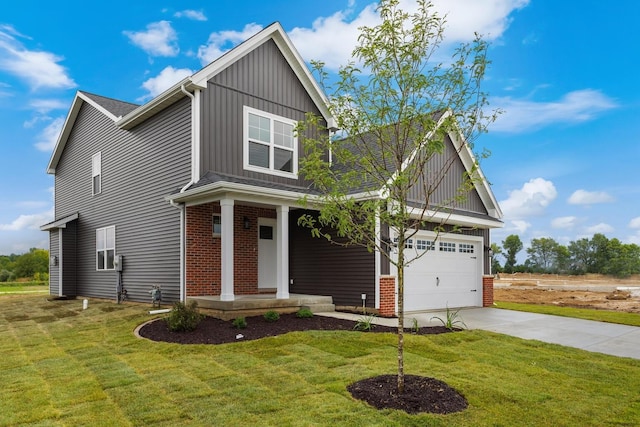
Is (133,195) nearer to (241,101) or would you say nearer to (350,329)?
(241,101)

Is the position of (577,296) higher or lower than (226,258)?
lower

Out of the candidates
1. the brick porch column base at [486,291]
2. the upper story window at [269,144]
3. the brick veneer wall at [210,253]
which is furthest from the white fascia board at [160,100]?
the brick porch column base at [486,291]

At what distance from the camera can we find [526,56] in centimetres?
1252

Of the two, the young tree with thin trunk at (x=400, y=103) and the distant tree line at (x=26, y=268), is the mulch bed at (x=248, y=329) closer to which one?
the young tree with thin trunk at (x=400, y=103)

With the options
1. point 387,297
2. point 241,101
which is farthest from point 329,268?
point 241,101

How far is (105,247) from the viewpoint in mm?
15289

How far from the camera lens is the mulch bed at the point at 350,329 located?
4.81 metres

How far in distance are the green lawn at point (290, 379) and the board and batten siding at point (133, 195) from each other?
11.3 feet

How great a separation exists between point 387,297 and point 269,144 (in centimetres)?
556

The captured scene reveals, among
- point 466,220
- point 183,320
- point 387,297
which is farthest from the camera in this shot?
point 466,220

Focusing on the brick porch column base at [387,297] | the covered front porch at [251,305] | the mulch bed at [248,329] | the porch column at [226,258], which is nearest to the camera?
the mulch bed at [248,329]

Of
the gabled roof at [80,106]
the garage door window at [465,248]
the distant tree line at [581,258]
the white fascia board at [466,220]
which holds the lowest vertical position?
the distant tree line at [581,258]

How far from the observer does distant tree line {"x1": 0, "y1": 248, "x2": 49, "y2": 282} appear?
3669 cm

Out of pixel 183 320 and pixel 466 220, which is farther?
pixel 466 220
